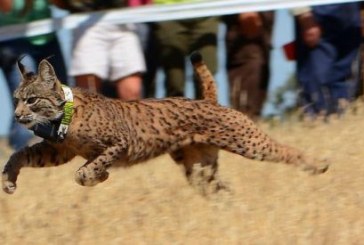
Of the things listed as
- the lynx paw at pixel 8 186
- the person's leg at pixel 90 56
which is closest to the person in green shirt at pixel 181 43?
the person's leg at pixel 90 56

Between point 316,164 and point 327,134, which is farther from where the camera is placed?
point 327,134

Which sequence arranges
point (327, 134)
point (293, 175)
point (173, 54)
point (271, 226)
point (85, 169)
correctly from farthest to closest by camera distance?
point (173, 54) < point (327, 134) < point (293, 175) < point (85, 169) < point (271, 226)

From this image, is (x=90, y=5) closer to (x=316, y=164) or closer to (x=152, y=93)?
(x=152, y=93)

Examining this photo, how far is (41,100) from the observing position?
10617mm

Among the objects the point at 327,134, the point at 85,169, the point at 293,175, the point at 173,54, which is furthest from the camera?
the point at 173,54

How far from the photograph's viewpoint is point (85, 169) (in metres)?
10.6

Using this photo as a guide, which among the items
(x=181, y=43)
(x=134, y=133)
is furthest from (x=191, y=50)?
(x=134, y=133)

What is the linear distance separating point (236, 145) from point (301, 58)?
9.45ft

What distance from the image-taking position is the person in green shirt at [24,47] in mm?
13555

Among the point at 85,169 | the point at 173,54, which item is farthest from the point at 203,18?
the point at 85,169

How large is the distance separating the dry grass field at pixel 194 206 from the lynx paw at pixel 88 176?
17 centimetres

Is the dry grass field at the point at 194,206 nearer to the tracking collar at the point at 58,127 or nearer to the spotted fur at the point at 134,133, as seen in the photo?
the spotted fur at the point at 134,133

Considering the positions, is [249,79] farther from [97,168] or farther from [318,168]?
[97,168]

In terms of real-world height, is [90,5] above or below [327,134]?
above
